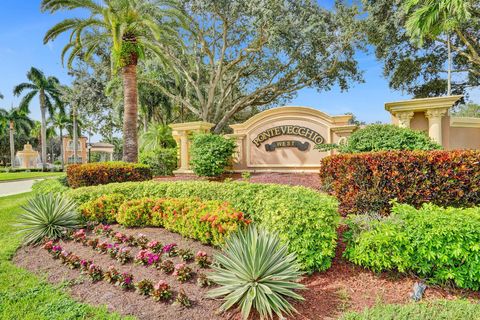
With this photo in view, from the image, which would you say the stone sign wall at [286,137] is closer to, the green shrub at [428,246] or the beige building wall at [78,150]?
the green shrub at [428,246]

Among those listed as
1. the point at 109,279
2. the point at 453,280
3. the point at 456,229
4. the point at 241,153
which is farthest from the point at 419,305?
the point at 241,153

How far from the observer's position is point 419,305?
3475mm

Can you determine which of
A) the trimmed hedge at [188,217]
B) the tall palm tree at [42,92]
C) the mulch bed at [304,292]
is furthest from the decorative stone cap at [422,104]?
the tall palm tree at [42,92]

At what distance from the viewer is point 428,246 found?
3.83 meters

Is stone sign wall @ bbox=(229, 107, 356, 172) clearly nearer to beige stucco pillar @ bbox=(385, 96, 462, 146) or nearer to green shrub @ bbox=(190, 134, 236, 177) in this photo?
green shrub @ bbox=(190, 134, 236, 177)

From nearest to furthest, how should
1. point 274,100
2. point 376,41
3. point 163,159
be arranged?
point 163,159, point 376,41, point 274,100

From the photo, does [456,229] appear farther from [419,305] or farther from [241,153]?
[241,153]

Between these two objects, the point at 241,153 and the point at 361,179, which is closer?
the point at 361,179

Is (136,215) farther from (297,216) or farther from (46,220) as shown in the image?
(297,216)

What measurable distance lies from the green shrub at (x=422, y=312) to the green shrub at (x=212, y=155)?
8274 millimetres

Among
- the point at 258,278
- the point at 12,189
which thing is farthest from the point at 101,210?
the point at 12,189

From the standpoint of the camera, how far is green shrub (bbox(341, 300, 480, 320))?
3.22 m

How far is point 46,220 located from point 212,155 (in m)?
6.03

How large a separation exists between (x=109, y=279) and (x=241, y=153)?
862cm
